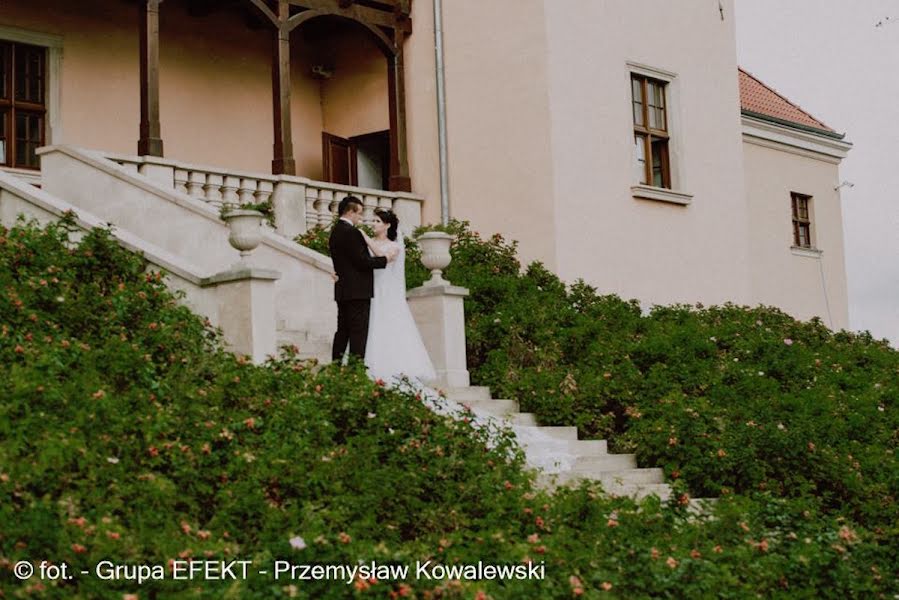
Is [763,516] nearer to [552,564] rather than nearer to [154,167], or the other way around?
[552,564]

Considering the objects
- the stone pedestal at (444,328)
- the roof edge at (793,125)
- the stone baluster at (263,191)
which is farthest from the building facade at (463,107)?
the stone pedestal at (444,328)

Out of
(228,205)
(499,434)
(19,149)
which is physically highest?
(19,149)

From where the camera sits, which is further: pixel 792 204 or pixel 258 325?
pixel 792 204

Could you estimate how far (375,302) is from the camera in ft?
36.6

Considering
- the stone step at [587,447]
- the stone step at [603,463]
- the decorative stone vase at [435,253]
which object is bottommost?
the stone step at [603,463]

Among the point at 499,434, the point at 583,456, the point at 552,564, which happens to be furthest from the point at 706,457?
the point at 552,564

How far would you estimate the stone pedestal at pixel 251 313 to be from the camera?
33.2 ft

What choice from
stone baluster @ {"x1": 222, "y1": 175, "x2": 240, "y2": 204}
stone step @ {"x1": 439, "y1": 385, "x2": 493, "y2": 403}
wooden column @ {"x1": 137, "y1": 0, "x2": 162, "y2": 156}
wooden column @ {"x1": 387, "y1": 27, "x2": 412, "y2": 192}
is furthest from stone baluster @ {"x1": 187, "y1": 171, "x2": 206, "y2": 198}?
stone step @ {"x1": 439, "y1": 385, "x2": 493, "y2": 403}

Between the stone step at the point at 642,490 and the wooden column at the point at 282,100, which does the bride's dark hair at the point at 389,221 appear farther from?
the wooden column at the point at 282,100

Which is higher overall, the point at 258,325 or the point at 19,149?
the point at 19,149

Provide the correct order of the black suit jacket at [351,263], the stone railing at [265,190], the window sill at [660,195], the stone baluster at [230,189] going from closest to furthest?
the black suit jacket at [351,263], the stone railing at [265,190], the stone baluster at [230,189], the window sill at [660,195]

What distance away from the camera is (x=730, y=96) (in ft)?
68.1

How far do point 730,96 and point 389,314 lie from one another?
11482 mm

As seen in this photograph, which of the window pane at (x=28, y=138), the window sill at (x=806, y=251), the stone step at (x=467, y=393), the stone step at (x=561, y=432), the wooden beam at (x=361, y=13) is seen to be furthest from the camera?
the window sill at (x=806, y=251)
